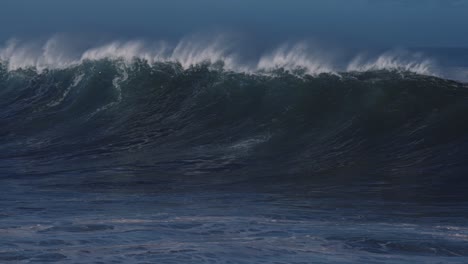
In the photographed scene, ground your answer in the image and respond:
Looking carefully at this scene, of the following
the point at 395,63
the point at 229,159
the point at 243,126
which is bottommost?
the point at 229,159

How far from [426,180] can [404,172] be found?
21.1 inches

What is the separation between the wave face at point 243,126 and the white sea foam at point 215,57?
0.22 metres

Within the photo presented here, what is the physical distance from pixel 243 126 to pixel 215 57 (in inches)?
128

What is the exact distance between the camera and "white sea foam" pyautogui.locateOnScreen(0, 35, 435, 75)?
596 inches

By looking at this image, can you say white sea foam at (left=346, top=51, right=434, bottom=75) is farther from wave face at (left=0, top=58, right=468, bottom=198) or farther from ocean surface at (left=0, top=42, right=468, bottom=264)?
wave face at (left=0, top=58, right=468, bottom=198)

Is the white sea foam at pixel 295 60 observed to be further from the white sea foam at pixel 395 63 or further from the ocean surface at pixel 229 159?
the white sea foam at pixel 395 63

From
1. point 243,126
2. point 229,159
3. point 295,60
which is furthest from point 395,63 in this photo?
point 229,159

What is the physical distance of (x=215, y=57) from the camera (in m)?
16.8

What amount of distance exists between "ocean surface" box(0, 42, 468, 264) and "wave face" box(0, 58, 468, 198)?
4 centimetres

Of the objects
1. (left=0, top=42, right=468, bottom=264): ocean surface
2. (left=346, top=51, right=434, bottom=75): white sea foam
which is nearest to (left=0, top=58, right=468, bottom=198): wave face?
(left=0, top=42, right=468, bottom=264): ocean surface

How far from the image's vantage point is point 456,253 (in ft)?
21.5

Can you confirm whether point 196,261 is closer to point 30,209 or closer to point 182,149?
point 30,209

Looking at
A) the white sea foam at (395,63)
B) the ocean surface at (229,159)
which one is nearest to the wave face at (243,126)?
the ocean surface at (229,159)

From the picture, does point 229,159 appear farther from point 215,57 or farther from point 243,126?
point 215,57
